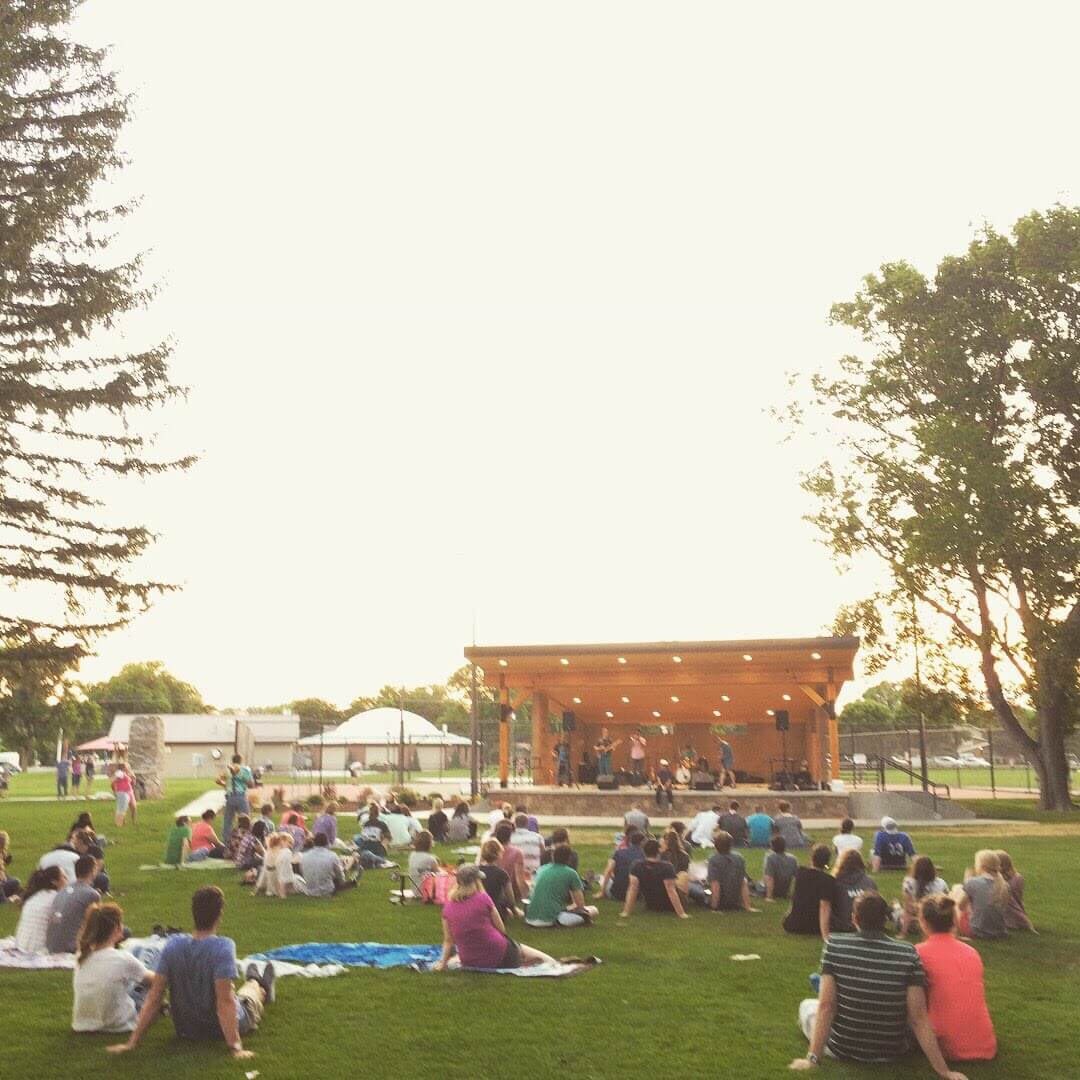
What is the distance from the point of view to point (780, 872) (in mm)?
14086

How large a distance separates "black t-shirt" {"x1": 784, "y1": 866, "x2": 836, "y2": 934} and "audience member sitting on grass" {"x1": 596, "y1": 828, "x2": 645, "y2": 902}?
106 inches

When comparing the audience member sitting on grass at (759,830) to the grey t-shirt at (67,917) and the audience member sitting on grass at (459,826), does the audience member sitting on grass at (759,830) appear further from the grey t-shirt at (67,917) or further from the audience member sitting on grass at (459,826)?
the grey t-shirt at (67,917)

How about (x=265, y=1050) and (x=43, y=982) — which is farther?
(x=43, y=982)

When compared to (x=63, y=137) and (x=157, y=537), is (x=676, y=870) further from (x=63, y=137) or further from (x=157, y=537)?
(x=63, y=137)

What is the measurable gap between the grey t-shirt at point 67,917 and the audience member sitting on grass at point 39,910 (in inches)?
2.4

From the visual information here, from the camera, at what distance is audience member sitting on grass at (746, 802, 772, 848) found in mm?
19500

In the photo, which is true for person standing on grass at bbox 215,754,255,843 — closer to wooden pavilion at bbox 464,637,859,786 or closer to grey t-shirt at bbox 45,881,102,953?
wooden pavilion at bbox 464,637,859,786

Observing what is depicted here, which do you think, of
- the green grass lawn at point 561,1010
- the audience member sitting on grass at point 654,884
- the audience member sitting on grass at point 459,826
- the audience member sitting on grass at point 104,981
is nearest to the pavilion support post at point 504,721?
the audience member sitting on grass at point 459,826

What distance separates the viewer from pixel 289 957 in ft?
33.4

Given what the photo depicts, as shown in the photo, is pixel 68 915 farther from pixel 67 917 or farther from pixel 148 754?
pixel 148 754

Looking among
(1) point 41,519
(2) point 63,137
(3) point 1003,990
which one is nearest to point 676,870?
(3) point 1003,990

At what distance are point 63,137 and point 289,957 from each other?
16037mm

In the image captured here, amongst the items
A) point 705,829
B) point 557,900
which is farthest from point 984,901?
point 705,829

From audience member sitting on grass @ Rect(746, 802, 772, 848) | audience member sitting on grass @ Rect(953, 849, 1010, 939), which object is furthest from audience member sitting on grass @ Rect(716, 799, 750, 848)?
audience member sitting on grass @ Rect(953, 849, 1010, 939)
